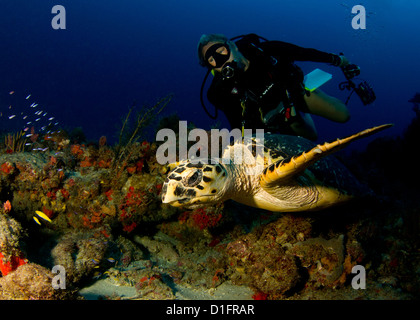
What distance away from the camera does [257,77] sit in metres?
3.86

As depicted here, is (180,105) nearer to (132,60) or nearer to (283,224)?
(132,60)

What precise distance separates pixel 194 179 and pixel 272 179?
74 cm

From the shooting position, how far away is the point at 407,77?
92.9 m

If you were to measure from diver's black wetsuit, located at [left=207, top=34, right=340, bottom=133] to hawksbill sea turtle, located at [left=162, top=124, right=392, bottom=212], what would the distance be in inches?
39.1

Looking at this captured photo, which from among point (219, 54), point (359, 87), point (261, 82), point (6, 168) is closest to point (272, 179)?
point (261, 82)

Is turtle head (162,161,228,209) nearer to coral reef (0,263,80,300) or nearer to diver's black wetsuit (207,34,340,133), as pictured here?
coral reef (0,263,80,300)

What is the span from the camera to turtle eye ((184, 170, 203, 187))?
6.49ft

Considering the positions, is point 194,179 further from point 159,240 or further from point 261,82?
point 261,82

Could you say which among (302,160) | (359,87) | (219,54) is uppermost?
(219,54)

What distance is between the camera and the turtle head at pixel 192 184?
6.41 feet

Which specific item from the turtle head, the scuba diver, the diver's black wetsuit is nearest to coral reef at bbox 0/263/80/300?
the turtle head

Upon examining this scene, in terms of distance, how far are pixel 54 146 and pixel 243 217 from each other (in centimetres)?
444

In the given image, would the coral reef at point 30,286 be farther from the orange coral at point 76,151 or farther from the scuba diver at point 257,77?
the scuba diver at point 257,77

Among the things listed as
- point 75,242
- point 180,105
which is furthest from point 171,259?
point 180,105
